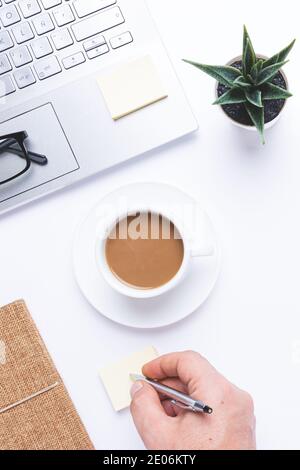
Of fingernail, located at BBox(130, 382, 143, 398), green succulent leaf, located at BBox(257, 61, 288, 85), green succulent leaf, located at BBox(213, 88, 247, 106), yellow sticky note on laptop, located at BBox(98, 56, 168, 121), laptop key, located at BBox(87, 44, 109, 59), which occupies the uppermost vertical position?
laptop key, located at BBox(87, 44, 109, 59)

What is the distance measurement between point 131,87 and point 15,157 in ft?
0.59

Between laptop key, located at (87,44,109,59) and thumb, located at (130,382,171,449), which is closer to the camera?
thumb, located at (130,382,171,449)

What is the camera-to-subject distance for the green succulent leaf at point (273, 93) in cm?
77

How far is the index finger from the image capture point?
2.56 ft

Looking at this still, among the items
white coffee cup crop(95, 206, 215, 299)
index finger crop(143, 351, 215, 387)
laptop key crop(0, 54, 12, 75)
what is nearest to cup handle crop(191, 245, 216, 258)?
white coffee cup crop(95, 206, 215, 299)

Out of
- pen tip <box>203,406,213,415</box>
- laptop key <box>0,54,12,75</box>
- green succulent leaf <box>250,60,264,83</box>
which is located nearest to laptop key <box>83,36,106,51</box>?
laptop key <box>0,54,12,75</box>

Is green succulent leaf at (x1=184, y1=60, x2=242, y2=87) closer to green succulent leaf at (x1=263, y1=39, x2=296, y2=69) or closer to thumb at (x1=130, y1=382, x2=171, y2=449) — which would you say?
green succulent leaf at (x1=263, y1=39, x2=296, y2=69)

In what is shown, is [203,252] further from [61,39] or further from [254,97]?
[61,39]

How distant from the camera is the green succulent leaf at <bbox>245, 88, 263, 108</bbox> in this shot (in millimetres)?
761

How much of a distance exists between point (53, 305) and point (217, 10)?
46 centimetres

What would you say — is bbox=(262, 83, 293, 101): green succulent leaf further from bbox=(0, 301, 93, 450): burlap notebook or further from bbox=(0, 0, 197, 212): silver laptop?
bbox=(0, 301, 93, 450): burlap notebook

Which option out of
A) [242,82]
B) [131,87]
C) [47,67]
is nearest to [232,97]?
[242,82]

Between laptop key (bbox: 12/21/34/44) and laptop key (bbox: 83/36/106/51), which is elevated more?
laptop key (bbox: 12/21/34/44)

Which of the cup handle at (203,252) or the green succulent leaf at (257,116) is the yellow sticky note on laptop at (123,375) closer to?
the cup handle at (203,252)
